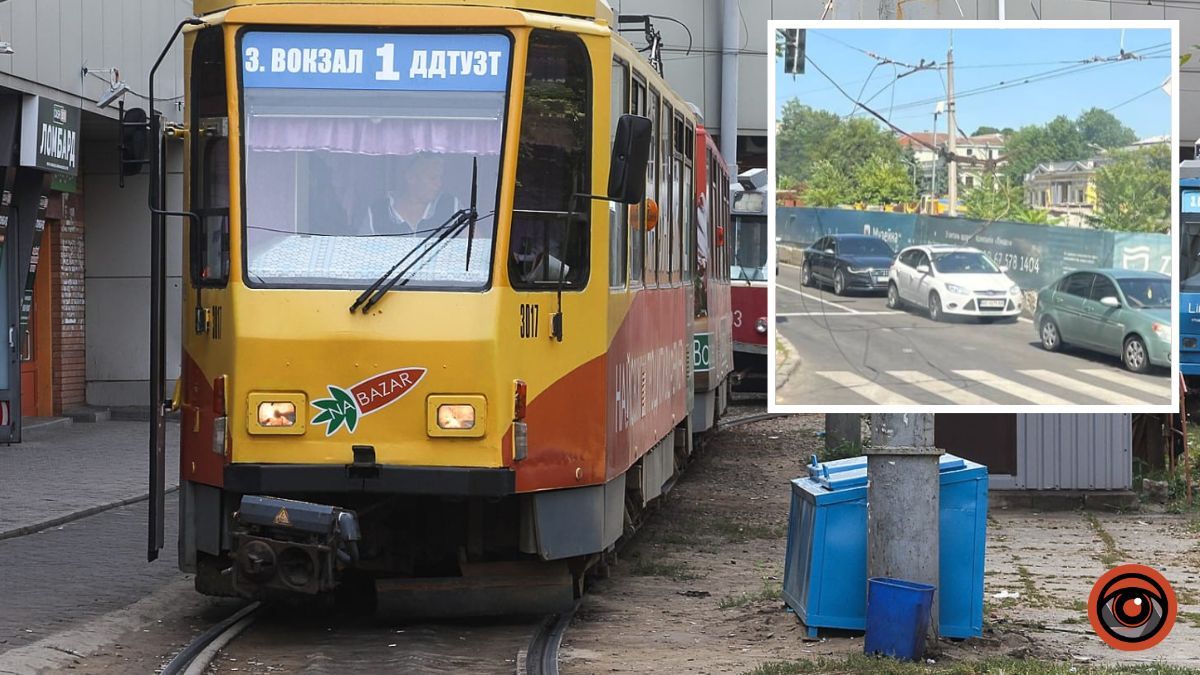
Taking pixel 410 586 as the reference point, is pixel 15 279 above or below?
above

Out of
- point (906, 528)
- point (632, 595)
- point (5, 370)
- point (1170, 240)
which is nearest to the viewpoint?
point (1170, 240)

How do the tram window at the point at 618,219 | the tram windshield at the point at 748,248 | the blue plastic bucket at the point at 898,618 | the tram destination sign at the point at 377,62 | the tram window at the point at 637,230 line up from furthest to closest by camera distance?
1. the tram windshield at the point at 748,248
2. the tram window at the point at 637,230
3. the tram window at the point at 618,219
4. the tram destination sign at the point at 377,62
5. the blue plastic bucket at the point at 898,618

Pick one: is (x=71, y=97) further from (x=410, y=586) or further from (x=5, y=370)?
(x=410, y=586)

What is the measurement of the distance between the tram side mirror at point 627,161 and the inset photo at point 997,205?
141 cm

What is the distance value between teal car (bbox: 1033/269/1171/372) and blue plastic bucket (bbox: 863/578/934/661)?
1559mm

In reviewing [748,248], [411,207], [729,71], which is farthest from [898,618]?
[729,71]

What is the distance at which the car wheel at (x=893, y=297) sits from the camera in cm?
740

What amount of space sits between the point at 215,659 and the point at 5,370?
493 inches

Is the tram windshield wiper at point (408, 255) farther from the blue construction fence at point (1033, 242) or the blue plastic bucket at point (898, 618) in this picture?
the blue plastic bucket at point (898, 618)

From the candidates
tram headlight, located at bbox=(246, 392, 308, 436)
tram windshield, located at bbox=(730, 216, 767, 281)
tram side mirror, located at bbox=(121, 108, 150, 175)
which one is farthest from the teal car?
tram windshield, located at bbox=(730, 216, 767, 281)

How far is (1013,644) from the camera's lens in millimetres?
8984

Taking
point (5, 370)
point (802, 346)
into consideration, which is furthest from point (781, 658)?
point (5, 370)

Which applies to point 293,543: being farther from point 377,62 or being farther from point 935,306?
point 935,306

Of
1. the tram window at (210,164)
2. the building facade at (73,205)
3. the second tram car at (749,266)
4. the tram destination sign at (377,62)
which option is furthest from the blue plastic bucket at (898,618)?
the second tram car at (749,266)
